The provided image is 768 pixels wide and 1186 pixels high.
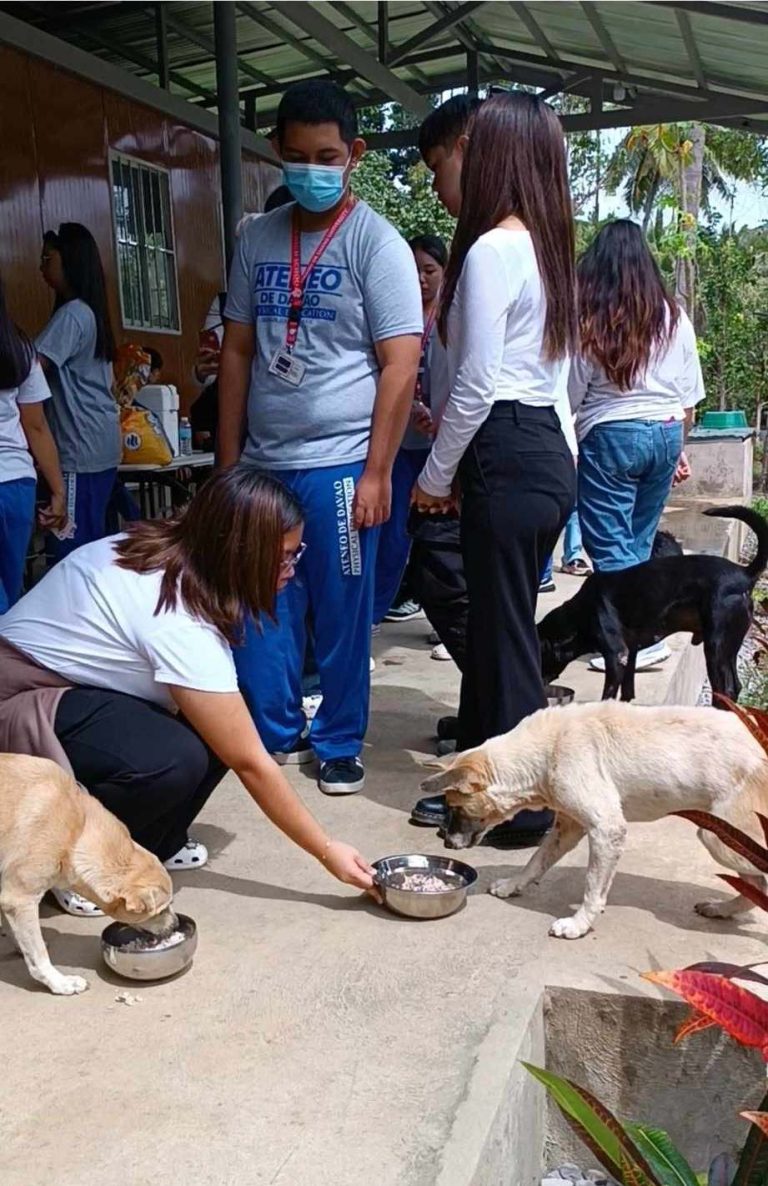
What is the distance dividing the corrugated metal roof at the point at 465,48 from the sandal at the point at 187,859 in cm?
726

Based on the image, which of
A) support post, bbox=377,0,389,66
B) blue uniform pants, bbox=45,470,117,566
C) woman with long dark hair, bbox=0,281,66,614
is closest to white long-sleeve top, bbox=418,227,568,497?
woman with long dark hair, bbox=0,281,66,614

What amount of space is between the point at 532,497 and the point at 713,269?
18450mm

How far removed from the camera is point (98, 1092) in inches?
85.6

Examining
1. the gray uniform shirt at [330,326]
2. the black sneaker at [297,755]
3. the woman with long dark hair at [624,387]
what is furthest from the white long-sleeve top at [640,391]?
the black sneaker at [297,755]

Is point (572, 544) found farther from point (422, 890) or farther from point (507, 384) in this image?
point (422, 890)

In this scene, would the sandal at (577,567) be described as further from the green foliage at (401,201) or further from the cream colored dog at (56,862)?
the green foliage at (401,201)

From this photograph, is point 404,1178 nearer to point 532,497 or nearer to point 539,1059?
point 539,1059

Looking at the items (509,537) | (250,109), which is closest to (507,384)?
(509,537)

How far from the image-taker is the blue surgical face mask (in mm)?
3490

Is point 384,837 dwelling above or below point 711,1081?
above

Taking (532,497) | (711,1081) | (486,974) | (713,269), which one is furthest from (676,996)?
(713,269)

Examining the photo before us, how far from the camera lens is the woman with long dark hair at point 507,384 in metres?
3.09

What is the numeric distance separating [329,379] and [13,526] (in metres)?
1.39

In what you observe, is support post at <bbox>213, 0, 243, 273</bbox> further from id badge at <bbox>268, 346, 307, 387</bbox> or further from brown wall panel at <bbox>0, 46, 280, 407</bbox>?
id badge at <bbox>268, 346, 307, 387</bbox>
